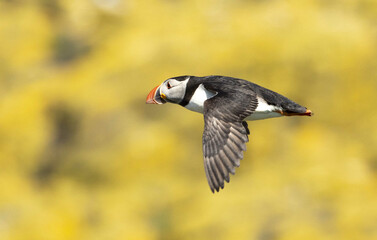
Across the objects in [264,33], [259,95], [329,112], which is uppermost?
[259,95]

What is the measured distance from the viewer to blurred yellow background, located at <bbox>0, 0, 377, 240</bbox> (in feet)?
77.4

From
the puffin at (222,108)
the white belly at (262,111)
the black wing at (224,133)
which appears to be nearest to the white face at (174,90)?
the puffin at (222,108)

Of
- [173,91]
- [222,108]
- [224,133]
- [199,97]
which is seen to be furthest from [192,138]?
[224,133]

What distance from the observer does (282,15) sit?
26.3m

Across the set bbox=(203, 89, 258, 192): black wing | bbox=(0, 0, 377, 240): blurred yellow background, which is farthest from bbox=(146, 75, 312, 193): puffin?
bbox=(0, 0, 377, 240): blurred yellow background

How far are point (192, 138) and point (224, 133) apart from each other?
13.9 metres

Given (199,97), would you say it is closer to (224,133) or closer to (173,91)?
(173,91)

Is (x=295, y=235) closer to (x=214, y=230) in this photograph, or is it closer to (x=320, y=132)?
(x=214, y=230)

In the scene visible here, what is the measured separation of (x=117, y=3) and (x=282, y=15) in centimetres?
650

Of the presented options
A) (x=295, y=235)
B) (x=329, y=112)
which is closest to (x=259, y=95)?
(x=295, y=235)

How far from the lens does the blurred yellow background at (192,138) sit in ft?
77.4

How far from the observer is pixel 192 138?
23.9m

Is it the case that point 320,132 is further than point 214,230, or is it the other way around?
point 320,132

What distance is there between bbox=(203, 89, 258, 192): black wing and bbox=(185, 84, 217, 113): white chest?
312 millimetres
